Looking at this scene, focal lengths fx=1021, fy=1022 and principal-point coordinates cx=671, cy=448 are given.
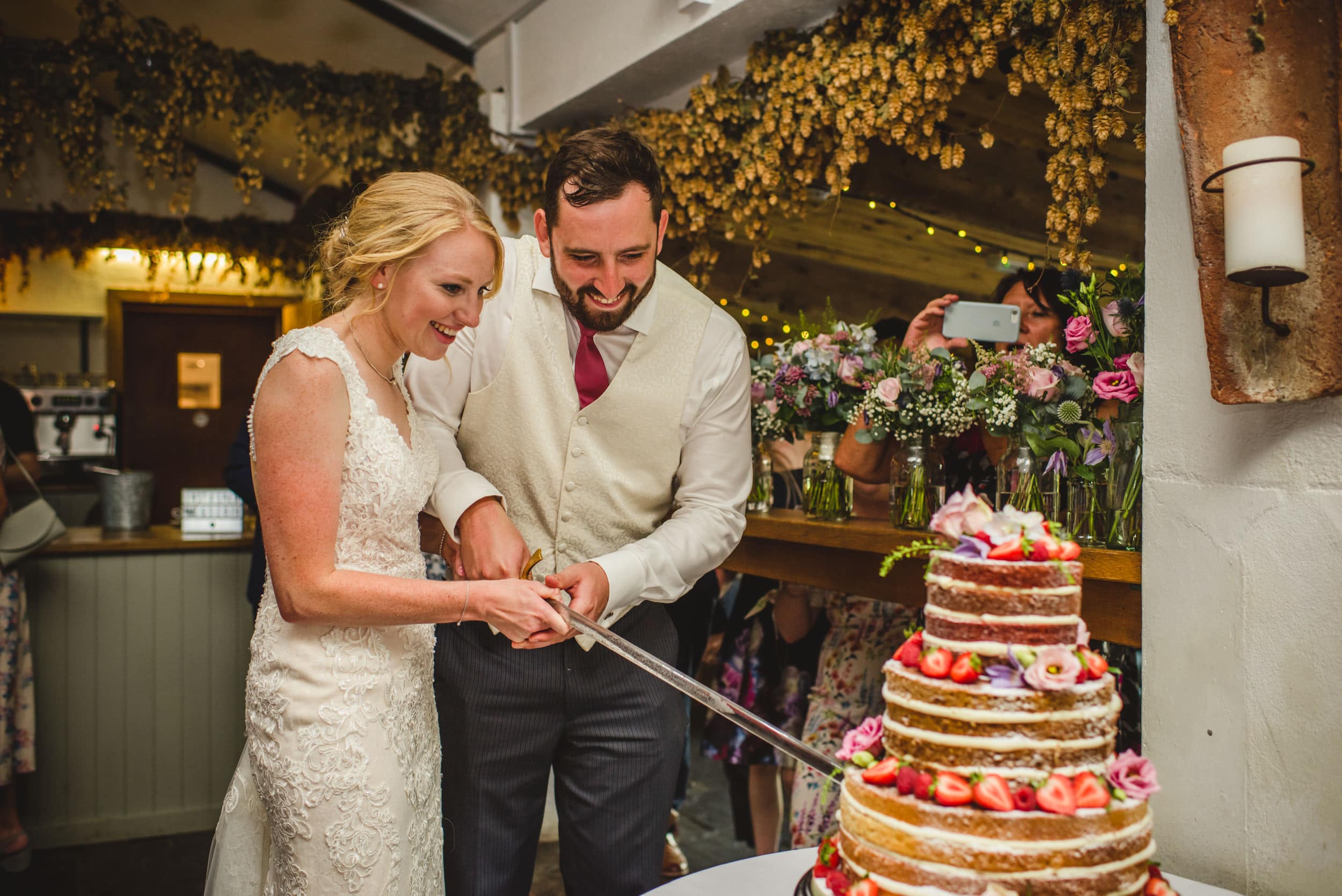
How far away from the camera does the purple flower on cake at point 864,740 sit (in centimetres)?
121

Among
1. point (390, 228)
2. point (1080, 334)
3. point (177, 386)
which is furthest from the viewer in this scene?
point (177, 386)

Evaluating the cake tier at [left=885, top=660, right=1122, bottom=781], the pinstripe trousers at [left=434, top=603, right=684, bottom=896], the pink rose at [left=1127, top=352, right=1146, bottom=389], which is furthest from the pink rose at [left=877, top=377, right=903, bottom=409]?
the cake tier at [left=885, top=660, right=1122, bottom=781]

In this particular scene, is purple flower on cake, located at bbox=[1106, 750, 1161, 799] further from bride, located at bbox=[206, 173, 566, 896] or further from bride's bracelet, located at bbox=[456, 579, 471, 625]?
bride's bracelet, located at bbox=[456, 579, 471, 625]

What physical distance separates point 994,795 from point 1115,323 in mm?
1255

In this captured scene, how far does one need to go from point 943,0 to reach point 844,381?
0.97m

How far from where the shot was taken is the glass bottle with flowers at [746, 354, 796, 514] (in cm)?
305

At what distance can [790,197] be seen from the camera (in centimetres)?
309

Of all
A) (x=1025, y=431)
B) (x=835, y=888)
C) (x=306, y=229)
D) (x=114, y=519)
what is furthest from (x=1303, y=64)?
(x=306, y=229)

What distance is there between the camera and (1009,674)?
1.06m

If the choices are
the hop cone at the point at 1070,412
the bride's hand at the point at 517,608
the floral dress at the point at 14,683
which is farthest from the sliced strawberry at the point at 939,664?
the floral dress at the point at 14,683

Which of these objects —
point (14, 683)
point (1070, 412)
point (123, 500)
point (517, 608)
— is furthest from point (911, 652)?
point (123, 500)

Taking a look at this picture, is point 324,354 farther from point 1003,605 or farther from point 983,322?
point 983,322

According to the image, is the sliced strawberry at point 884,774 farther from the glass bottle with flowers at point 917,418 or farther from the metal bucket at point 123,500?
the metal bucket at point 123,500

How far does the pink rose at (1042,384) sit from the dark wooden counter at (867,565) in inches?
15.8
